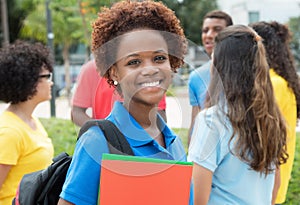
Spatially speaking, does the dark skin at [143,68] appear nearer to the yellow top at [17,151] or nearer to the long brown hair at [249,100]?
the long brown hair at [249,100]

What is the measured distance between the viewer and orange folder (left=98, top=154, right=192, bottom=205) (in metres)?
1.37

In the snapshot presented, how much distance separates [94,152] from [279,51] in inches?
90.9

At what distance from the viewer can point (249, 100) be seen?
7.06 feet

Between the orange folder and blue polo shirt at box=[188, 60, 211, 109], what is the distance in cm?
25

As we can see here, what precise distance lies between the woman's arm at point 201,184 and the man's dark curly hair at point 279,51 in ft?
4.65

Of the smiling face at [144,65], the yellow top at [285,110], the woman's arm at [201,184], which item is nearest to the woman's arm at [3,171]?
the woman's arm at [201,184]

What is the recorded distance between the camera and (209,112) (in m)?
2.03

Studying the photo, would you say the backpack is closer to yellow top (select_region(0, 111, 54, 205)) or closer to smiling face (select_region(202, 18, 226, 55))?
yellow top (select_region(0, 111, 54, 205))

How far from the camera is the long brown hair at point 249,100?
2.09 m

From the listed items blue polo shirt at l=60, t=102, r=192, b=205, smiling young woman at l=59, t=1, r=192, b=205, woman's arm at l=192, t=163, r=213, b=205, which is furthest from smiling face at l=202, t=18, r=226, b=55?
blue polo shirt at l=60, t=102, r=192, b=205

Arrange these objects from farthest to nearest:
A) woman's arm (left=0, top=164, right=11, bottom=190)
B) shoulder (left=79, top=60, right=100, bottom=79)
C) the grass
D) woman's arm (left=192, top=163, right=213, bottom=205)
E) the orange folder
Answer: the grass < shoulder (left=79, top=60, right=100, bottom=79) < woman's arm (left=0, top=164, right=11, bottom=190) < woman's arm (left=192, top=163, right=213, bottom=205) < the orange folder

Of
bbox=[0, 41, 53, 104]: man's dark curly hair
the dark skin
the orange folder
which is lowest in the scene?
bbox=[0, 41, 53, 104]: man's dark curly hair

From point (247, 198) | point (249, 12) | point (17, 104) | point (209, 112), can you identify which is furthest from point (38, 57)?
point (249, 12)

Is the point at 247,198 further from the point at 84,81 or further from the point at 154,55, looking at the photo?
the point at 84,81
